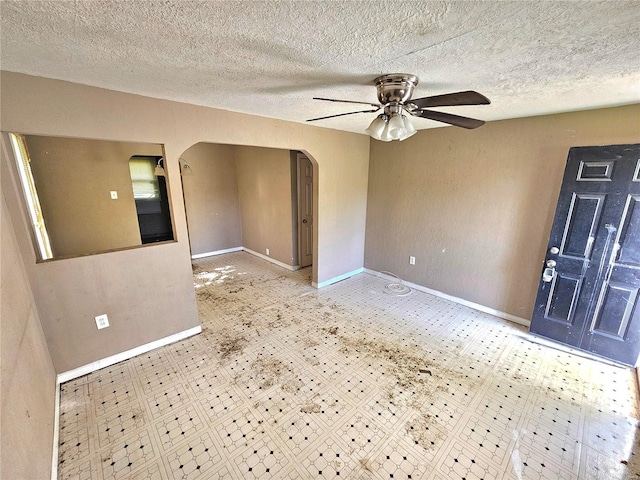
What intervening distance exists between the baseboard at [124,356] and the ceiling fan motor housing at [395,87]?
2.88 meters

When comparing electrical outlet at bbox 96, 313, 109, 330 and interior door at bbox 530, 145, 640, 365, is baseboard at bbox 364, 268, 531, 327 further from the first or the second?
electrical outlet at bbox 96, 313, 109, 330

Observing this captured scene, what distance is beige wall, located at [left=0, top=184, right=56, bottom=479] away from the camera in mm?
1111

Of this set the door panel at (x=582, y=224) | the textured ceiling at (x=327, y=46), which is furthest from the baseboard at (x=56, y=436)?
the door panel at (x=582, y=224)

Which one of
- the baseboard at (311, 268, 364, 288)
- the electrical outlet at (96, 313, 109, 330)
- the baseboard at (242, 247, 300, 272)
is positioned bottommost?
the baseboard at (311, 268, 364, 288)

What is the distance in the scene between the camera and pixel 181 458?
1.63 metres

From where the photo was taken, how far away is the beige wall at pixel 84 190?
11.0 feet

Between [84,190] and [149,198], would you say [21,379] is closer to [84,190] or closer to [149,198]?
[84,190]

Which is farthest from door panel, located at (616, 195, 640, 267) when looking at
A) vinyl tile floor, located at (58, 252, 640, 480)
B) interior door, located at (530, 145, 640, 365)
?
vinyl tile floor, located at (58, 252, 640, 480)

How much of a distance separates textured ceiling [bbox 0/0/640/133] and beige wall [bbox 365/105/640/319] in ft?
2.03

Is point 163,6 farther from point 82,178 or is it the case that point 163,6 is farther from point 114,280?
point 82,178

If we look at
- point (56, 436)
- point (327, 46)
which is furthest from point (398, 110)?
point (56, 436)

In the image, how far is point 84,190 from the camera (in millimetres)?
3613

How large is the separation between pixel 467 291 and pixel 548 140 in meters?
1.95

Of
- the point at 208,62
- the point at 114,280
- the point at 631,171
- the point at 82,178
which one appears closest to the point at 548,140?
the point at 631,171
